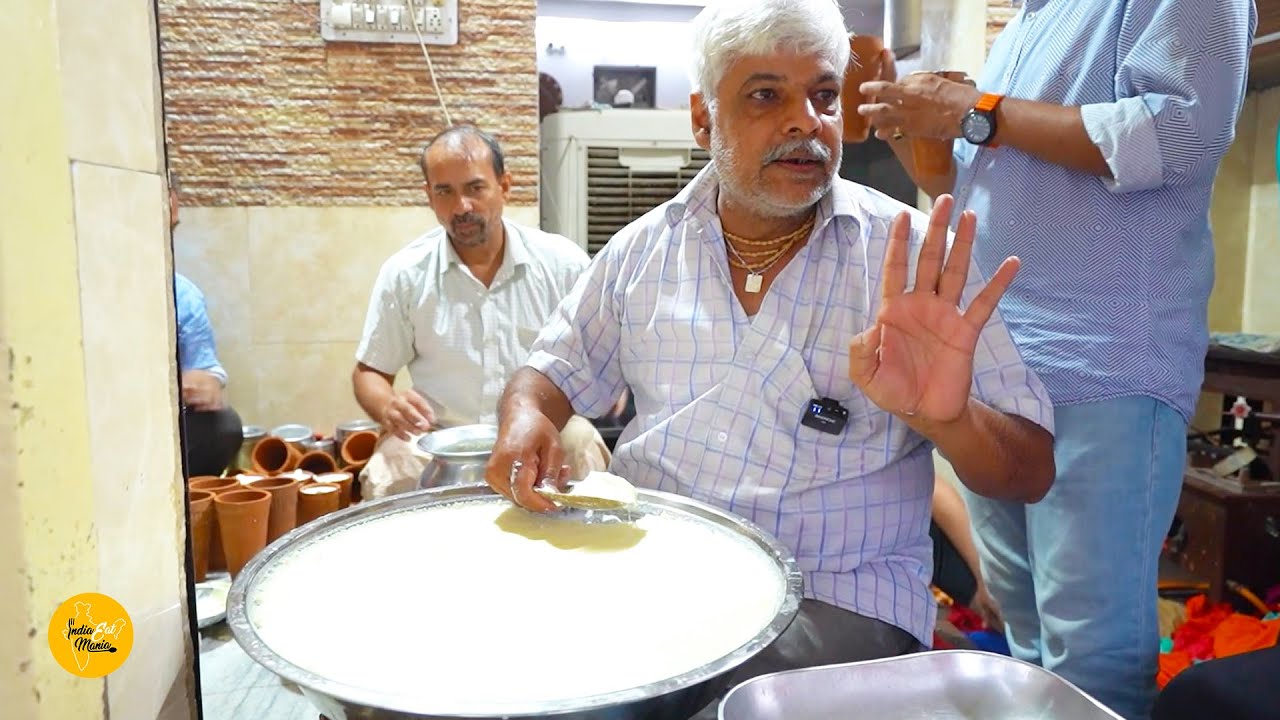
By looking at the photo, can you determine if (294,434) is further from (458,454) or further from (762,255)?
(762,255)

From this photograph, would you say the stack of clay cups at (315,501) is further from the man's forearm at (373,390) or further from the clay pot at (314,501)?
the man's forearm at (373,390)

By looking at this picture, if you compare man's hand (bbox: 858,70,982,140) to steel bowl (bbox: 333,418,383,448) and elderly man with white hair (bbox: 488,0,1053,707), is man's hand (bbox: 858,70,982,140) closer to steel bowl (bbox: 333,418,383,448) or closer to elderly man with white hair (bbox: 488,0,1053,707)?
elderly man with white hair (bbox: 488,0,1053,707)

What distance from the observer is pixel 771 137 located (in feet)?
4.29

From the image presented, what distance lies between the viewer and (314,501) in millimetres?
2070

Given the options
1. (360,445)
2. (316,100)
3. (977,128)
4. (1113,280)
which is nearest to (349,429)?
(360,445)

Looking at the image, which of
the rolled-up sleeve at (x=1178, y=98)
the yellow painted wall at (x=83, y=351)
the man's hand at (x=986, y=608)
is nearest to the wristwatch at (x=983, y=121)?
the rolled-up sleeve at (x=1178, y=98)

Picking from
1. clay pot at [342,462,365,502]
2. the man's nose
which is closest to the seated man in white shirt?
clay pot at [342,462,365,502]

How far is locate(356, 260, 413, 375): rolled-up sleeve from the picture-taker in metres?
2.63

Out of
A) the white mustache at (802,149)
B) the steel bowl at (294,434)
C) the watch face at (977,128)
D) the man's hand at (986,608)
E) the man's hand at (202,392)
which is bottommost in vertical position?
the man's hand at (986,608)

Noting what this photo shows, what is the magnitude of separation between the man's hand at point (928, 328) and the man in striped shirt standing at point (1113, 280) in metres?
0.48

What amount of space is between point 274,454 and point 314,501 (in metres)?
0.72

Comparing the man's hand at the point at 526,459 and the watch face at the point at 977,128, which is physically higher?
the watch face at the point at 977,128

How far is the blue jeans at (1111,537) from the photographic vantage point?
51.8 inches

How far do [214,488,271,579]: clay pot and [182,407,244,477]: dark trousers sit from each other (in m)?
1.18
